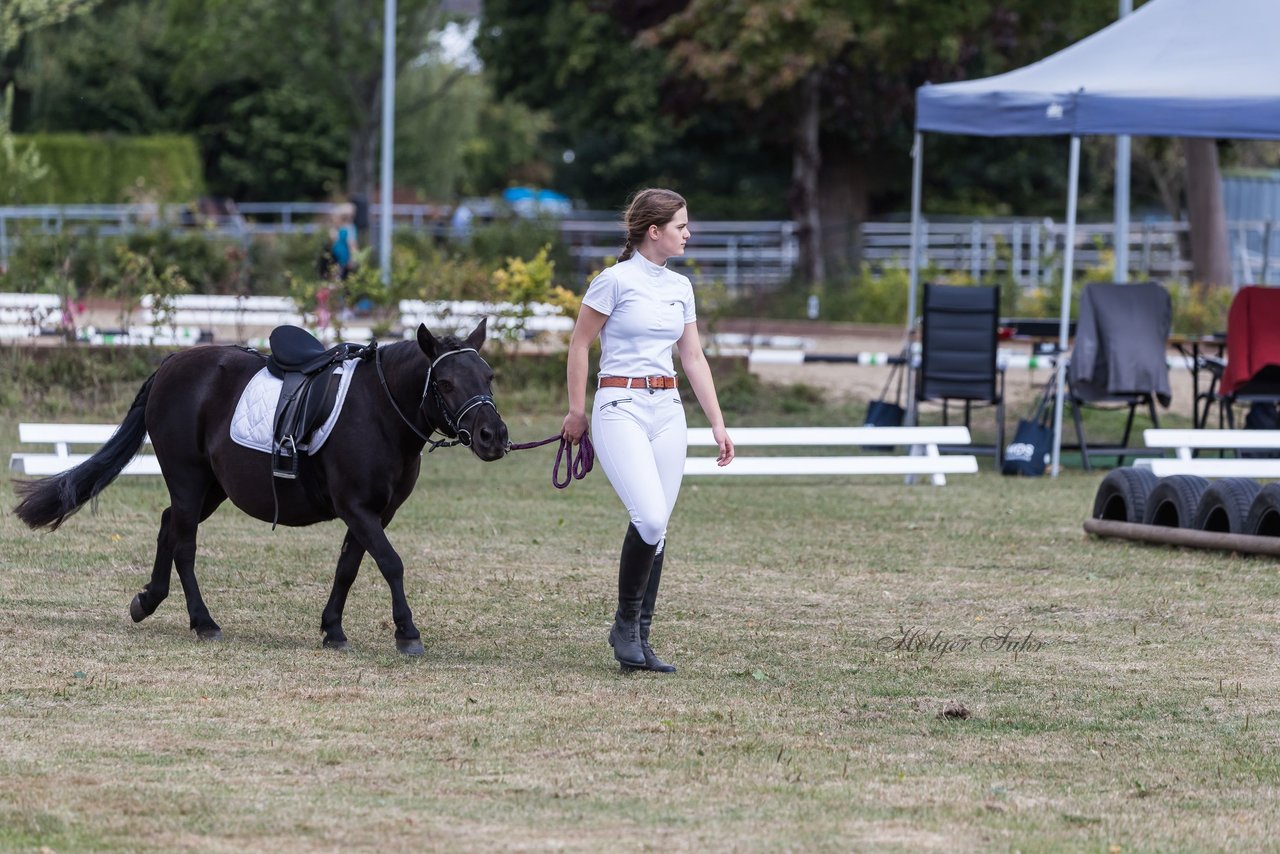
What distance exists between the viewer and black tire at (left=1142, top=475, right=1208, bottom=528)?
37.8ft

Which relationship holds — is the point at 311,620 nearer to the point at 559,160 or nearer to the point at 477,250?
the point at 477,250

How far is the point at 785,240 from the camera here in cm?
3756

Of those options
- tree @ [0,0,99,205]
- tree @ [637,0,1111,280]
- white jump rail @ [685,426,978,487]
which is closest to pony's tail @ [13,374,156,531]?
white jump rail @ [685,426,978,487]

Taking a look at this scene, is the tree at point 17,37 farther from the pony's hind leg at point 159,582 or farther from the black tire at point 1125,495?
the pony's hind leg at point 159,582

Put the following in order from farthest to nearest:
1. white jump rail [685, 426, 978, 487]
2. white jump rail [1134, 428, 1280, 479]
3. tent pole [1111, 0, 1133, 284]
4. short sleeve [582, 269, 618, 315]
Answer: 1. tent pole [1111, 0, 1133, 284]
2. white jump rail [685, 426, 978, 487]
3. white jump rail [1134, 428, 1280, 479]
4. short sleeve [582, 269, 618, 315]

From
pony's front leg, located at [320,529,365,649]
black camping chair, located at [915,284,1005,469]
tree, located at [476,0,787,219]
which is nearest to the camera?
pony's front leg, located at [320,529,365,649]

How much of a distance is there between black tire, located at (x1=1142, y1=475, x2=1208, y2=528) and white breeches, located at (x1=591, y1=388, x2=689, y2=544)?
5.12 metres

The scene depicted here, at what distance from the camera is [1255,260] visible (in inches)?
1225

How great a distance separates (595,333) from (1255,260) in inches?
1017

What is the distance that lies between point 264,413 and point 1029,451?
862 cm

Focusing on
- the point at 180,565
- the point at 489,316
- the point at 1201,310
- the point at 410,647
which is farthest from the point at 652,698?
the point at 1201,310

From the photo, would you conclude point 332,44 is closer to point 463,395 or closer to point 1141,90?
point 1141,90

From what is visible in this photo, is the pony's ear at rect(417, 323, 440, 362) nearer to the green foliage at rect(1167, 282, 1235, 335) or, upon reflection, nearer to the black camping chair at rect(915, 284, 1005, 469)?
the black camping chair at rect(915, 284, 1005, 469)

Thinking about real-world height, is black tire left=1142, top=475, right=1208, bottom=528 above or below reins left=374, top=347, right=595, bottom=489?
below
